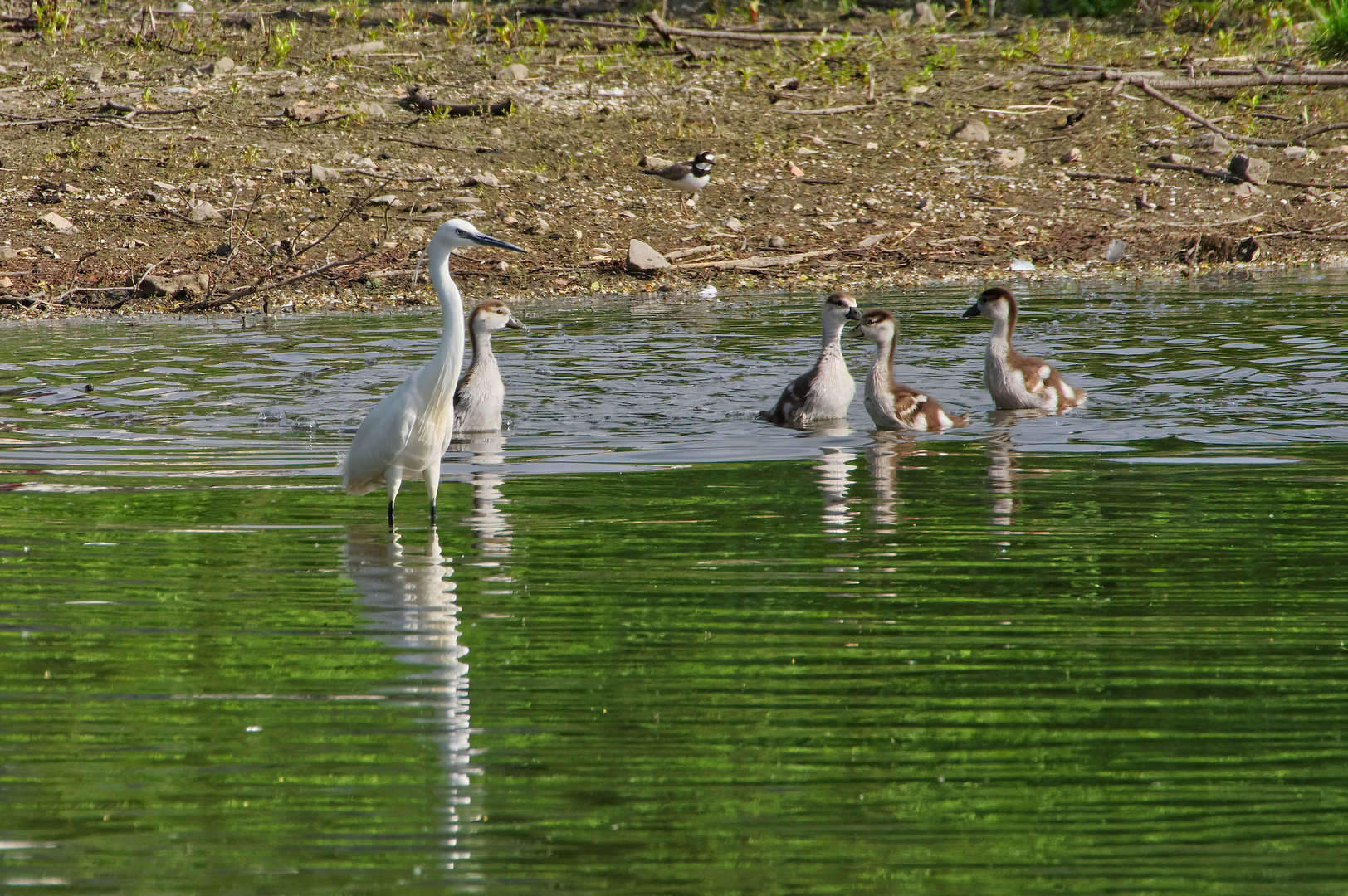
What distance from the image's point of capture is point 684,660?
203 inches

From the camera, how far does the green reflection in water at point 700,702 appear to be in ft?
12.4

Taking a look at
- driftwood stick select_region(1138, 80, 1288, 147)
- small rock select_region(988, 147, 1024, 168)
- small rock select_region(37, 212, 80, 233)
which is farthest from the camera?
driftwood stick select_region(1138, 80, 1288, 147)

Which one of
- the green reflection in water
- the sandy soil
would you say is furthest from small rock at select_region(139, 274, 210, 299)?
the green reflection in water

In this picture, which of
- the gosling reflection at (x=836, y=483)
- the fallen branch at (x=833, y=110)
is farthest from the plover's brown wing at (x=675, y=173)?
the gosling reflection at (x=836, y=483)

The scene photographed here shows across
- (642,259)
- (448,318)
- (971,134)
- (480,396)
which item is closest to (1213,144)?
(971,134)

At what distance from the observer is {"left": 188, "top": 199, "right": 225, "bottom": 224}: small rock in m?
17.2

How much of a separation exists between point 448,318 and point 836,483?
2.17 meters

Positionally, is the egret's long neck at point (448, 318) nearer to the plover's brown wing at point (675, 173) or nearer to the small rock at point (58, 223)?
the small rock at point (58, 223)

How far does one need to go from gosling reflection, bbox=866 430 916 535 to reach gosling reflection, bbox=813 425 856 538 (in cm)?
12

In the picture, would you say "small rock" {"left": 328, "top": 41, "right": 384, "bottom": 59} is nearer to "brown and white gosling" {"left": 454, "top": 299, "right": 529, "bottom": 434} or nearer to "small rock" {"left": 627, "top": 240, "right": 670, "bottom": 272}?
"small rock" {"left": 627, "top": 240, "right": 670, "bottom": 272}

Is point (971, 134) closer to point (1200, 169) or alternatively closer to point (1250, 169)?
point (1200, 169)

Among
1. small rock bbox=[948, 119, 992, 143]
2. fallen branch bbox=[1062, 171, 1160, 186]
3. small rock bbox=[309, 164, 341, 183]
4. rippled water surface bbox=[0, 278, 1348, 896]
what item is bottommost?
rippled water surface bbox=[0, 278, 1348, 896]

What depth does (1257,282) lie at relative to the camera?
16.6 metres

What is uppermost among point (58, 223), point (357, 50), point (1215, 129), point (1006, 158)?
point (357, 50)
